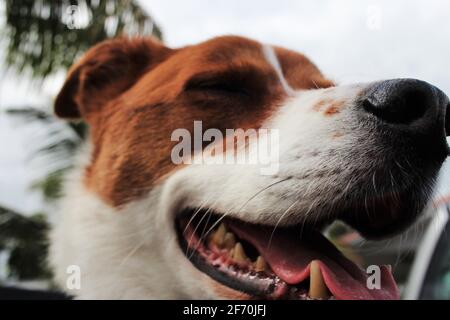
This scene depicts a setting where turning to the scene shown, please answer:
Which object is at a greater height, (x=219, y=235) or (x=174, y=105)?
(x=174, y=105)

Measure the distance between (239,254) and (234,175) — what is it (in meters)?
0.30

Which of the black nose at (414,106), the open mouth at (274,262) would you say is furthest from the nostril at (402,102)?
the open mouth at (274,262)

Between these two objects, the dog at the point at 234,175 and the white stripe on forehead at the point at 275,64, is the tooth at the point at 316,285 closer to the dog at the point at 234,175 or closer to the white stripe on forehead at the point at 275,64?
the dog at the point at 234,175

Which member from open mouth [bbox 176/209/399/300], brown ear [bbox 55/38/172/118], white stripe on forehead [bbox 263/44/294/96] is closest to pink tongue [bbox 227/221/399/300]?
open mouth [bbox 176/209/399/300]

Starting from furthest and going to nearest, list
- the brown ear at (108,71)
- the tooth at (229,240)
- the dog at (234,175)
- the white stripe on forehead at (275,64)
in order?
1. the brown ear at (108,71)
2. the white stripe on forehead at (275,64)
3. the tooth at (229,240)
4. the dog at (234,175)

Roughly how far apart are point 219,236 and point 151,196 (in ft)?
1.33

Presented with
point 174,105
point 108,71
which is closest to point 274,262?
point 174,105

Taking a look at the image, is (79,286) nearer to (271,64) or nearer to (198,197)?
(198,197)

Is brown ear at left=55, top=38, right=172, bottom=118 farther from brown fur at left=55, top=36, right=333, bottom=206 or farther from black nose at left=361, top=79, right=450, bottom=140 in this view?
black nose at left=361, top=79, right=450, bottom=140

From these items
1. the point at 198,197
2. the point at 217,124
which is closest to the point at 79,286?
the point at 198,197

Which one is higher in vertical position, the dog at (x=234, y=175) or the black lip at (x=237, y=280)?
the dog at (x=234, y=175)

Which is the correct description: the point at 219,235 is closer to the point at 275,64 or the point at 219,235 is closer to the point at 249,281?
the point at 249,281

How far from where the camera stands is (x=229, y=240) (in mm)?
2205

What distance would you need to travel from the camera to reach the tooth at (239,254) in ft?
6.87
